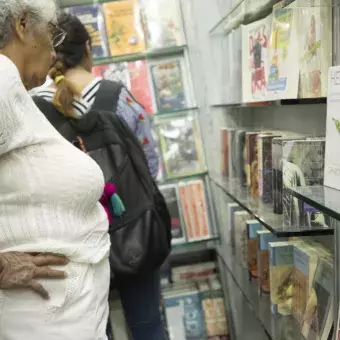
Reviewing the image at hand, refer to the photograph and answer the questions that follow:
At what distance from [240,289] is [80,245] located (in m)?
1.05

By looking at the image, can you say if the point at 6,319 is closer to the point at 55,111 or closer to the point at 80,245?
the point at 80,245

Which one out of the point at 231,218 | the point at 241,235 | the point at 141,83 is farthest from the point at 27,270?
the point at 141,83

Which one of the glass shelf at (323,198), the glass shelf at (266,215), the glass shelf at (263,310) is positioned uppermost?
the glass shelf at (323,198)

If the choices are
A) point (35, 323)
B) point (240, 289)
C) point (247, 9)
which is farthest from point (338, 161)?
point (240, 289)

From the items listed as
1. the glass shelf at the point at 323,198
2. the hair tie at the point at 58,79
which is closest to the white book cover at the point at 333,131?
the glass shelf at the point at 323,198

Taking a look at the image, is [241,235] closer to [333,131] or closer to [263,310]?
[263,310]

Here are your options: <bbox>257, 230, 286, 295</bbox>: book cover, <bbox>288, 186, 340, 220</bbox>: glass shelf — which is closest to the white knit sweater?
<bbox>288, 186, 340, 220</bbox>: glass shelf

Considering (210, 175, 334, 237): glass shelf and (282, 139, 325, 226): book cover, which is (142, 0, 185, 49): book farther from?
(282, 139, 325, 226): book cover

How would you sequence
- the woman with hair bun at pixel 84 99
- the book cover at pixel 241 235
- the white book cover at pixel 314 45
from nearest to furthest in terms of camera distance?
the white book cover at pixel 314 45 < the woman with hair bun at pixel 84 99 < the book cover at pixel 241 235

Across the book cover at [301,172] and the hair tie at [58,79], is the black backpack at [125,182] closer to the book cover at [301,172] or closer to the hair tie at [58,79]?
the hair tie at [58,79]

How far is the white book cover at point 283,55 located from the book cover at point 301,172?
0.16 metres

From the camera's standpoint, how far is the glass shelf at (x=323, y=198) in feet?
2.90

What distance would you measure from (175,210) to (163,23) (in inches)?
39.2

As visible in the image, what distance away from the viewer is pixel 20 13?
3.57ft
